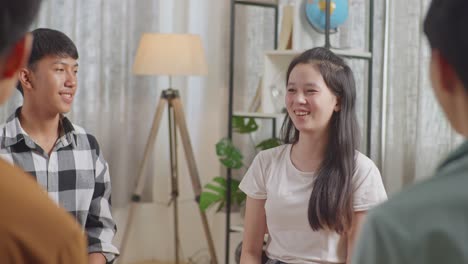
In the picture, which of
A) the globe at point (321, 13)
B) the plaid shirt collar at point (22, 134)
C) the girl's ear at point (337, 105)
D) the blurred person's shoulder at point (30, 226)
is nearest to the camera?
the blurred person's shoulder at point (30, 226)

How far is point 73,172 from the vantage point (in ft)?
8.21

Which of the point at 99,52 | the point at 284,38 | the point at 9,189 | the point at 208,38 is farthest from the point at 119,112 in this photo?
the point at 9,189

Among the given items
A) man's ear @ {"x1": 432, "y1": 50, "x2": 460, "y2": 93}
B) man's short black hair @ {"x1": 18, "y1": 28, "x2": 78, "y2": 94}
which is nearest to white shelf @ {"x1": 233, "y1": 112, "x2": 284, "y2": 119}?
man's short black hair @ {"x1": 18, "y1": 28, "x2": 78, "y2": 94}

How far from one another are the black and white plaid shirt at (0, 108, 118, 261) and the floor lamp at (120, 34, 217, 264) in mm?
1759

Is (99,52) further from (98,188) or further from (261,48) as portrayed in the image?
(98,188)

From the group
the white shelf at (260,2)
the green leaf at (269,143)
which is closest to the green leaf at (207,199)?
the green leaf at (269,143)

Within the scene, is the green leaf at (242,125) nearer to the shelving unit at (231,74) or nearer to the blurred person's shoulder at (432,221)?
the shelving unit at (231,74)

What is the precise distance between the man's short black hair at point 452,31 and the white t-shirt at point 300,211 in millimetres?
1618

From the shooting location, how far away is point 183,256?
4.99 meters

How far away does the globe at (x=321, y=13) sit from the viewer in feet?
13.1

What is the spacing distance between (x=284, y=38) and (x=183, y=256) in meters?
1.56

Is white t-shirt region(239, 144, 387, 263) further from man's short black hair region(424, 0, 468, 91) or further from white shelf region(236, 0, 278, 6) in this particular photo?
white shelf region(236, 0, 278, 6)

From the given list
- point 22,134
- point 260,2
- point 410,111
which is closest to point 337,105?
point 22,134

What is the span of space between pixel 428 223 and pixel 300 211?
1656mm
